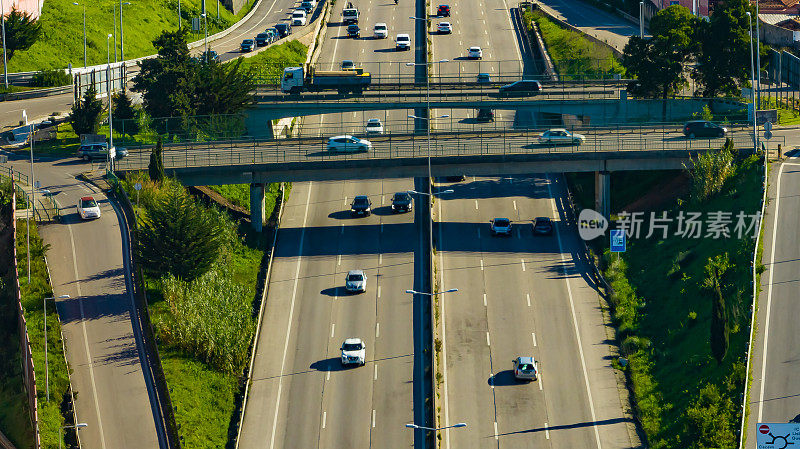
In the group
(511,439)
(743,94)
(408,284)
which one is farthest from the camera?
(743,94)

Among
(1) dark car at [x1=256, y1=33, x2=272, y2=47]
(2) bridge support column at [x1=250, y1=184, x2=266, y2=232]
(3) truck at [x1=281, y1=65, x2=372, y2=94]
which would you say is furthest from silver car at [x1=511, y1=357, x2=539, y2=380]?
(1) dark car at [x1=256, y1=33, x2=272, y2=47]

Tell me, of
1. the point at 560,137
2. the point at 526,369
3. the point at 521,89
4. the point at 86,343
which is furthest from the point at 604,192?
the point at 86,343

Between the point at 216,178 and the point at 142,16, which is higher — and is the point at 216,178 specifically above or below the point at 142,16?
below

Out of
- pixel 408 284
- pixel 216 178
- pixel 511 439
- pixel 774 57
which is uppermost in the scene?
pixel 774 57


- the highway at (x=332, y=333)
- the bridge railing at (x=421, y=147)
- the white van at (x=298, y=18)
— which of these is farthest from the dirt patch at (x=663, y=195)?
the white van at (x=298, y=18)

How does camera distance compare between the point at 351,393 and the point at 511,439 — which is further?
the point at 351,393

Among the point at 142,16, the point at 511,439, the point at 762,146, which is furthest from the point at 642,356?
the point at 142,16

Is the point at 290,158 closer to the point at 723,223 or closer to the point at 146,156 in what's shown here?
the point at 146,156

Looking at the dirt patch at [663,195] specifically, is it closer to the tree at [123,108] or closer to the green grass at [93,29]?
the tree at [123,108]
